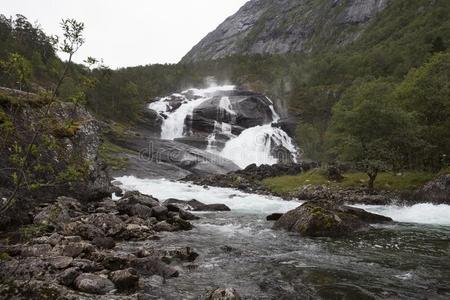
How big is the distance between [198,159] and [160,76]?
104m

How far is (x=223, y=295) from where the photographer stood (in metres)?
11.1

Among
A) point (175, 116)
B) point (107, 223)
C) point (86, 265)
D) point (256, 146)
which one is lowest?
point (86, 265)

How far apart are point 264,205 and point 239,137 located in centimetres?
6441

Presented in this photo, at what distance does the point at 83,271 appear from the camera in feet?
42.5

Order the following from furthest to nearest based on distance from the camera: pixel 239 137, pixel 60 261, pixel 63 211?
pixel 239 137 → pixel 63 211 → pixel 60 261

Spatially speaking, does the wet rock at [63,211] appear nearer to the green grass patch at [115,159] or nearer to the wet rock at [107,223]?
the wet rock at [107,223]

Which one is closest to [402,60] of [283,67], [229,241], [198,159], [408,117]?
[283,67]

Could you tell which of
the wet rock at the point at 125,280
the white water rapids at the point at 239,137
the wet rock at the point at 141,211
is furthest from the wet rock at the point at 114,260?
the white water rapids at the point at 239,137

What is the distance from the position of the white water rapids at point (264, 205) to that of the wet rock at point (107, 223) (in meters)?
14.3

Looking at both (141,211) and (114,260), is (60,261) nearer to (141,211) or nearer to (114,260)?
(114,260)

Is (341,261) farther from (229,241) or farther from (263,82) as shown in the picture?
(263,82)

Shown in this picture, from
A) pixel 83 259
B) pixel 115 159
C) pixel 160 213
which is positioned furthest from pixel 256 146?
pixel 83 259

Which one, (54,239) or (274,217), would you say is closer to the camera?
(54,239)

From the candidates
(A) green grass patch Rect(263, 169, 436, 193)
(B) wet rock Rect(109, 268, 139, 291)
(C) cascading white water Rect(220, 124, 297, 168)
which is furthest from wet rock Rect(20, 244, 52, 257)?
(C) cascading white water Rect(220, 124, 297, 168)
